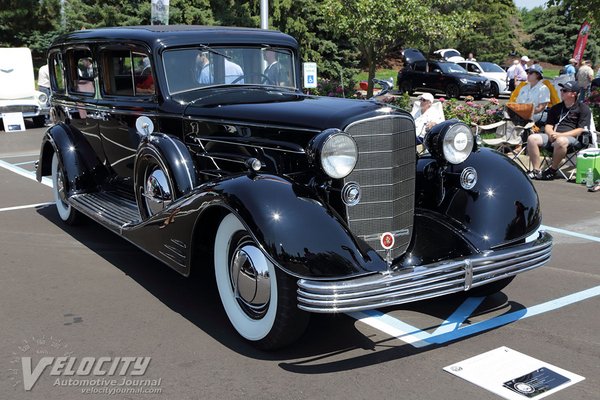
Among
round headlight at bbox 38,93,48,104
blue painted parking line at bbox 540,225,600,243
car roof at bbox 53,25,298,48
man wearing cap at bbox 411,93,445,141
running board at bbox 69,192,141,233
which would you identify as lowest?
blue painted parking line at bbox 540,225,600,243

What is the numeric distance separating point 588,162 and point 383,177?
5400mm

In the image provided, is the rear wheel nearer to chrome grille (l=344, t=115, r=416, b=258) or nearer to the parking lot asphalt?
the parking lot asphalt

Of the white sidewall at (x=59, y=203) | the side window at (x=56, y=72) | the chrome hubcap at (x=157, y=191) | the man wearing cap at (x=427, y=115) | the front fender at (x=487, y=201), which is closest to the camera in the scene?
the front fender at (x=487, y=201)

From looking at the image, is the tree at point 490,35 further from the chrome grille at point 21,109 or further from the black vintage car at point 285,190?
the black vintage car at point 285,190

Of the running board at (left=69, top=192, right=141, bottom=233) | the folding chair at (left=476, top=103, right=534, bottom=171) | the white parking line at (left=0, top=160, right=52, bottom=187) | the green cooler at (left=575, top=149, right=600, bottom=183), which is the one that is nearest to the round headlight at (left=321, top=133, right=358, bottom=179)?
the running board at (left=69, top=192, right=141, bottom=233)

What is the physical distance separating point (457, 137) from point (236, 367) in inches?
83.1

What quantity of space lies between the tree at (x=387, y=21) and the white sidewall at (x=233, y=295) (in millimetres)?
14446

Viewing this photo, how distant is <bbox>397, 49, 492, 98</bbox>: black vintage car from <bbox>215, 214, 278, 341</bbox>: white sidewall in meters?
21.1

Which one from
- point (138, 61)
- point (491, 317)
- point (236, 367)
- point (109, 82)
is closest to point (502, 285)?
point (491, 317)

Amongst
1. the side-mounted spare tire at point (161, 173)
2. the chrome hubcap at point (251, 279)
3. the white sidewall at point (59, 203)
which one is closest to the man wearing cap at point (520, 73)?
the white sidewall at point (59, 203)

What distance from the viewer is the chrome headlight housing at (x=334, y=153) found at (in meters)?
3.60

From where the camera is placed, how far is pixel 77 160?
6.16 meters

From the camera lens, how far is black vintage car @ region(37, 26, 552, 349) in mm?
3416

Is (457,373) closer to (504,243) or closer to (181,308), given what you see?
(504,243)
